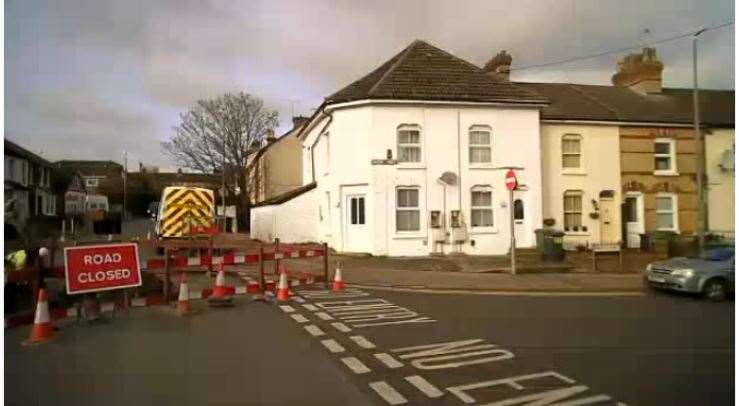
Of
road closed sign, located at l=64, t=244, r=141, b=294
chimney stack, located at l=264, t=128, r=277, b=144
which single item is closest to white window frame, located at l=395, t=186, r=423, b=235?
chimney stack, located at l=264, t=128, r=277, b=144

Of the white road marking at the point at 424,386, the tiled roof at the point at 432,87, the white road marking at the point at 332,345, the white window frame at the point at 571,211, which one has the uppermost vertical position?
the tiled roof at the point at 432,87

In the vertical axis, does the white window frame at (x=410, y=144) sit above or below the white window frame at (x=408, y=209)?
above

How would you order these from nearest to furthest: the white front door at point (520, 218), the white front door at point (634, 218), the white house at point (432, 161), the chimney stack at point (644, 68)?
the chimney stack at point (644, 68)
the white front door at point (634, 218)
the white house at point (432, 161)
the white front door at point (520, 218)

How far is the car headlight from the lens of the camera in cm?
636

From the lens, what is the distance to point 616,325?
19.0 feet

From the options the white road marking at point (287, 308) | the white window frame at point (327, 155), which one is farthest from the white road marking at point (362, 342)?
the white window frame at point (327, 155)

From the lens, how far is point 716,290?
4625mm

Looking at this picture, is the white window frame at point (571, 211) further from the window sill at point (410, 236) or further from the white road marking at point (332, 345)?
the white road marking at point (332, 345)

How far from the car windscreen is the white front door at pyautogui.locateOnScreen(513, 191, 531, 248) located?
9.40m

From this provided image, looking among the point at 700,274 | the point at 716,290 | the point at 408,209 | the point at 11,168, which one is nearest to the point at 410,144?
the point at 408,209

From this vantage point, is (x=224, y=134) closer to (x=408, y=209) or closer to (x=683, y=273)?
(x=683, y=273)

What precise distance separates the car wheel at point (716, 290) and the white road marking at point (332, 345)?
125 inches

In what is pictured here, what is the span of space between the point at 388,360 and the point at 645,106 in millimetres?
7391

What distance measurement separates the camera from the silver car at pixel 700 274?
3.91 meters
